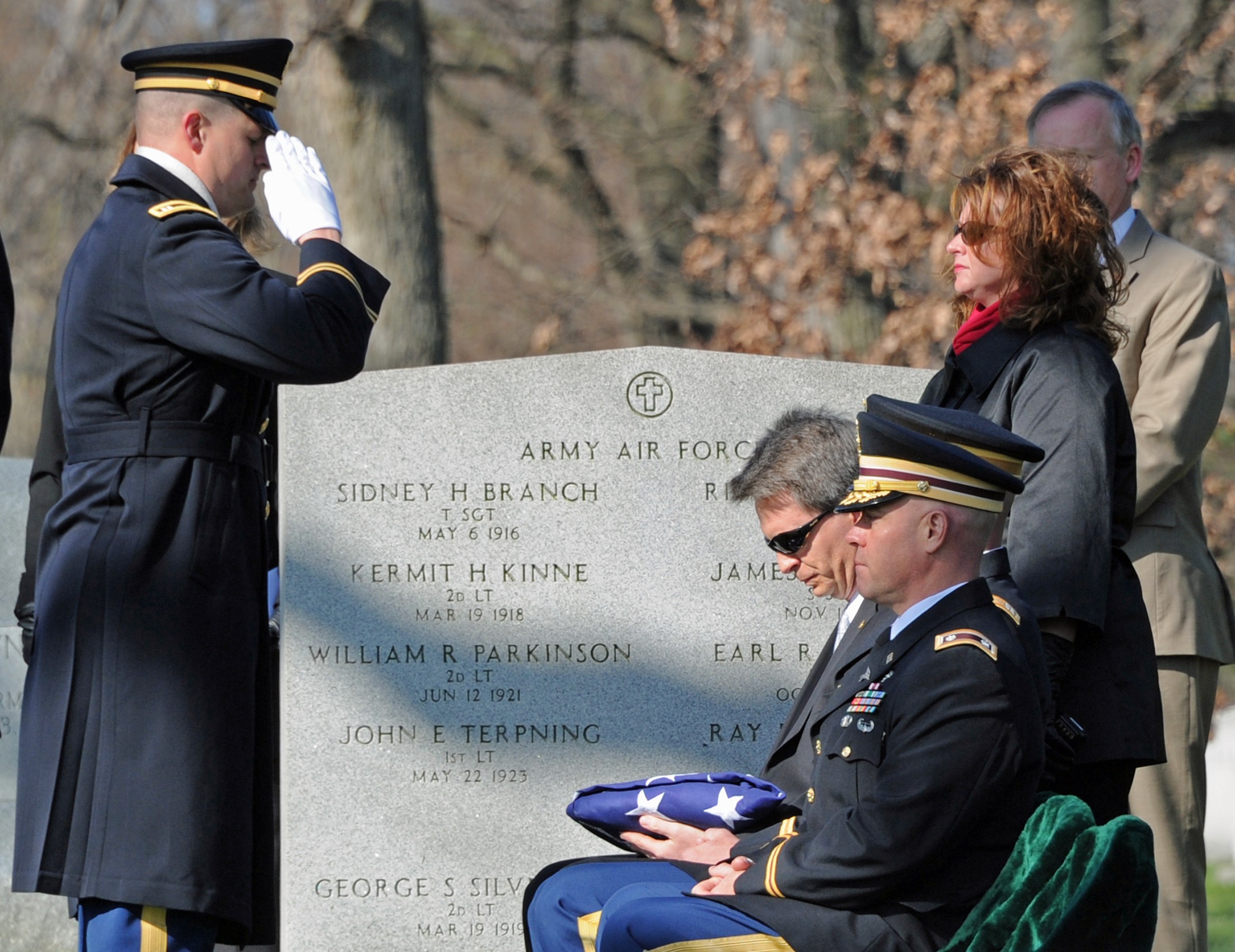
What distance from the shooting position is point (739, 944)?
9.26ft

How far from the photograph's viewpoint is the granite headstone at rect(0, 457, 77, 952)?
17.6 feet

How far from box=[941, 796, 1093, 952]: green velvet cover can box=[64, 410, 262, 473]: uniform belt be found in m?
1.60

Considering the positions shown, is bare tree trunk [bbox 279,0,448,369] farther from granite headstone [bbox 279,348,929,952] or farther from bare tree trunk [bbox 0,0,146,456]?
granite headstone [bbox 279,348,929,952]

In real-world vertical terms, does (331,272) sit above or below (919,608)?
above

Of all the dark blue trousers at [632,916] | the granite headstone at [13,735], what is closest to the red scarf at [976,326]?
the dark blue trousers at [632,916]

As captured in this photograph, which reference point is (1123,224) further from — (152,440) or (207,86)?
(152,440)

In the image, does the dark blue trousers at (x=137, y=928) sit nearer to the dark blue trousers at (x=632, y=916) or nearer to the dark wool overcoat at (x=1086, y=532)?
the dark blue trousers at (x=632, y=916)

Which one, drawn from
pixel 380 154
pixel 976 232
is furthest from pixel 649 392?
pixel 380 154

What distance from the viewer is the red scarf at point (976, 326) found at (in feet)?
11.1

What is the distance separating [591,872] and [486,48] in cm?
1366

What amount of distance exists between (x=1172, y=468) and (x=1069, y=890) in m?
1.77

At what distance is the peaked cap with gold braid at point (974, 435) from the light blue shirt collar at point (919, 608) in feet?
0.73

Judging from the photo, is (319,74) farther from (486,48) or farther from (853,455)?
(853,455)

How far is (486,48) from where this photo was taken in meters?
16.1
